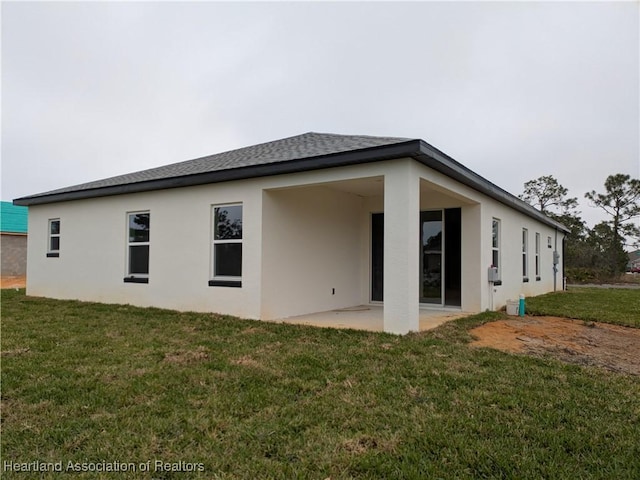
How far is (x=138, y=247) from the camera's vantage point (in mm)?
9688

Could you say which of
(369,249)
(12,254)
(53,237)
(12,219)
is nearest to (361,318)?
(369,249)

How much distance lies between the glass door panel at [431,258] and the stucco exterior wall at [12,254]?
2164 centimetres

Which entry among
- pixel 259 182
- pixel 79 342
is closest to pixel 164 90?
→ pixel 259 182

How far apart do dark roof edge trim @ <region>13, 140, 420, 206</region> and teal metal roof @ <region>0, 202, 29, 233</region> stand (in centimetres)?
1492

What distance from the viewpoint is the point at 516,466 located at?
2.48 metres

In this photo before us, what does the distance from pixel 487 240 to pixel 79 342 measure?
8.46 m

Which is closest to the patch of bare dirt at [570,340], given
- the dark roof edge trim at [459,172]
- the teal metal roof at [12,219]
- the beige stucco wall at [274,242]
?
the beige stucco wall at [274,242]

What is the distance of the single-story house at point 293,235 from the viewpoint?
6520mm

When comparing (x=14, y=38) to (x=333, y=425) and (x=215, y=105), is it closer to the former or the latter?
(x=215, y=105)

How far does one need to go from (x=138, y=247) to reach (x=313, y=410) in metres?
7.73

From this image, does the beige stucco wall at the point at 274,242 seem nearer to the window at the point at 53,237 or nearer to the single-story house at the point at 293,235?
the single-story house at the point at 293,235

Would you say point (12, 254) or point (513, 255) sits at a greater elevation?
point (513, 255)

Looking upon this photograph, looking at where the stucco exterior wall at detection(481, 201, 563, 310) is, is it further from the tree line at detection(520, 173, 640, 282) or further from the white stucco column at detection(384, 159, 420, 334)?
the tree line at detection(520, 173, 640, 282)

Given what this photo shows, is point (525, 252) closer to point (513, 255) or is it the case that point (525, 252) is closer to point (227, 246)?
point (513, 255)
